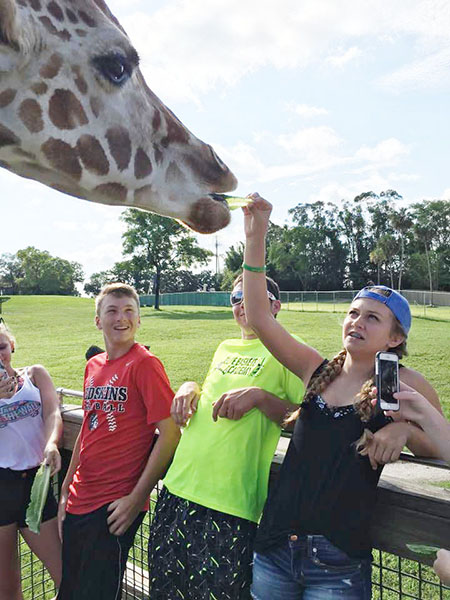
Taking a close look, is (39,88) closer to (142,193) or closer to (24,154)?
(24,154)

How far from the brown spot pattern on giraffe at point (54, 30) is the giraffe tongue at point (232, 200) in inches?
29.7

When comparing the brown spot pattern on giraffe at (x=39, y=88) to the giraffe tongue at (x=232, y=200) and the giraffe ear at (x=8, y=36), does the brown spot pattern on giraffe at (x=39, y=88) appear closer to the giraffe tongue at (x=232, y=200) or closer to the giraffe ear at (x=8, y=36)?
the giraffe ear at (x=8, y=36)

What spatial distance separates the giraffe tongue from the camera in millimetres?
2102

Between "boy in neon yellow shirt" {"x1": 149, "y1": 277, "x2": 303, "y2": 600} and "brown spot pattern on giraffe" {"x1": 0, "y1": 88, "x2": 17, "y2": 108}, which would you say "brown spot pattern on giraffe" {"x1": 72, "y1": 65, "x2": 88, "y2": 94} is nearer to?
"brown spot pattern on giraffe" {"x1": 0, "y1": 88, "x2": 17, "y2": 108}

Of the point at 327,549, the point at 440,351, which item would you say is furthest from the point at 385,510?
the point at 440,351

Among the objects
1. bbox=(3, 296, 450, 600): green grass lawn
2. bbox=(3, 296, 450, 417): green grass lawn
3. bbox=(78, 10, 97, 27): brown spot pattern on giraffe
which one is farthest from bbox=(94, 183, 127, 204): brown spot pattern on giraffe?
bbox=(3, 296, 450, 417): green grass lawn

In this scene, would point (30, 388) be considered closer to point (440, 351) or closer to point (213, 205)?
point (213, 205)

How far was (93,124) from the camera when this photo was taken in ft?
6.05

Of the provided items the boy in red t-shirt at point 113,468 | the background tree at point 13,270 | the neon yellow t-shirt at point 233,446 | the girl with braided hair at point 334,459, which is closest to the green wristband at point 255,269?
the girl with braided hair at point 334,459

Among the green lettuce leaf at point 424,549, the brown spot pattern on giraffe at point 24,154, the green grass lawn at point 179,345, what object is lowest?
the green grass lawn at point 179,345

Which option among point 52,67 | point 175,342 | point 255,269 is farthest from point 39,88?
point 175,342

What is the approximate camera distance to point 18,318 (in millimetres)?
32281

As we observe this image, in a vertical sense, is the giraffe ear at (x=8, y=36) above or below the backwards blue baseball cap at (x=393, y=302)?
above

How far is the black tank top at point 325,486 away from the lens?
2016 mm
